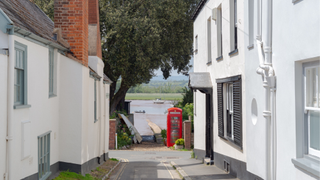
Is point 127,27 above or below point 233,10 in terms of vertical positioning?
above

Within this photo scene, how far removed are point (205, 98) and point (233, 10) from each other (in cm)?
490

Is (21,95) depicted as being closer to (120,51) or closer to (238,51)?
(238,51)

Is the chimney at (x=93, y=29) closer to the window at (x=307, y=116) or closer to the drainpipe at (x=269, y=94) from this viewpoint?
the drainpipe at (x=269, y=94)

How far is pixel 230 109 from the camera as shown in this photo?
10531 millimetres

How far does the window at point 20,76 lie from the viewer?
6666 millimetres

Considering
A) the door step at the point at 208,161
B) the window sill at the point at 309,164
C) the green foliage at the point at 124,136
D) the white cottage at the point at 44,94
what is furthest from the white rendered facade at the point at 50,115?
the green foliage at the point at 124,136

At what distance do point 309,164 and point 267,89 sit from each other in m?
2.12

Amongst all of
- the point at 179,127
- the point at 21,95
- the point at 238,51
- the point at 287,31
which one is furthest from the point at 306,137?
the point at 179,127

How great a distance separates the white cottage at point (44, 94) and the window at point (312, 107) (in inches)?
225

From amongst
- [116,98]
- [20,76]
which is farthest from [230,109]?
[116,98]

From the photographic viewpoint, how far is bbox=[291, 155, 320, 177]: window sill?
15.7 feet

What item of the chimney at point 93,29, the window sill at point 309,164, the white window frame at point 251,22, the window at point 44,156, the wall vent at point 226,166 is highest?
the chimney at point 93,29

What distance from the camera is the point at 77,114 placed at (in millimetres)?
9758

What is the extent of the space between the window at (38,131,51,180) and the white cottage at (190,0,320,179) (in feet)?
18.2
